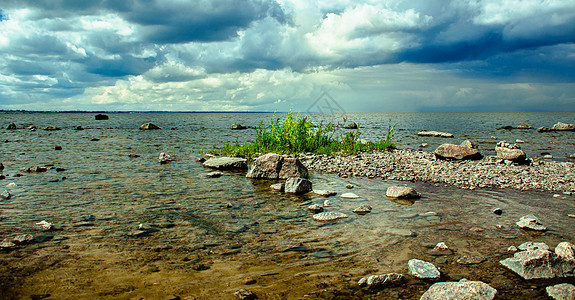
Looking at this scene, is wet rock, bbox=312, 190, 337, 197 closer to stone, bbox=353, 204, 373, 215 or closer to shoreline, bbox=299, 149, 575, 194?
stone, bbox=353, 204, 373, 215

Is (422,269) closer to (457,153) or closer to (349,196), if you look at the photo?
(349,196)

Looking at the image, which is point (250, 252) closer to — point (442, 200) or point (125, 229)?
point (125, 229)

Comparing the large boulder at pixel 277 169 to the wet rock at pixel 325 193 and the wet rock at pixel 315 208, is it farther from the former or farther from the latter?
the wet rock at pixel 315 208

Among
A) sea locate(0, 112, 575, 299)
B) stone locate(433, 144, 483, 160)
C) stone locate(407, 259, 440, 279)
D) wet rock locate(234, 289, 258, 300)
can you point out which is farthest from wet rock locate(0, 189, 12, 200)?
stone locate(433, 144, 483, 160)

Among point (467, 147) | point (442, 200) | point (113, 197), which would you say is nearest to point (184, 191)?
point (113, 197)

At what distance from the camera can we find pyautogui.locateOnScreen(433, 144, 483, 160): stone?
1522cm

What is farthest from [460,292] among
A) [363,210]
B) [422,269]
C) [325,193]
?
[325,193]

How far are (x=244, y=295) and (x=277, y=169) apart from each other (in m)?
8.16

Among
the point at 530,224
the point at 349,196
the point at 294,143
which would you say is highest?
the point at 294,143

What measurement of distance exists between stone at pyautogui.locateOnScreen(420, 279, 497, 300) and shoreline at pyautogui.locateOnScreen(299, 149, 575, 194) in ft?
22.5

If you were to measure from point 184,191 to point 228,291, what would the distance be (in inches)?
241

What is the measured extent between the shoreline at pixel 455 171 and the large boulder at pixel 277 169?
1.80 m

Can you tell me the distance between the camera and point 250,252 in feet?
16.8

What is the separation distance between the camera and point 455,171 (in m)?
12.0
